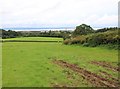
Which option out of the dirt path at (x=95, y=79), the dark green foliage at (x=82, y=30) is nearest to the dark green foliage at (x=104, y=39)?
the dark green foliage at (x=82, y=30)

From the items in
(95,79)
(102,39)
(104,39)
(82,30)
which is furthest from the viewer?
(82,30)

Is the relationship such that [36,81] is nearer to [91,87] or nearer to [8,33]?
[91,87]

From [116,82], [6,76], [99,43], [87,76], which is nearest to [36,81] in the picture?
[6,76]

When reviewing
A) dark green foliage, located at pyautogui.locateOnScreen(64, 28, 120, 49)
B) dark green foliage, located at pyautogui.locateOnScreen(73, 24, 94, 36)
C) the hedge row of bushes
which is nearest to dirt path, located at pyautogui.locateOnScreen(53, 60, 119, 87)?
dark green foliage, located at pyautogui.locateOnScreen(64, 28, 120, 49)

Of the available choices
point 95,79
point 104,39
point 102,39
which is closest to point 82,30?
point 102,39

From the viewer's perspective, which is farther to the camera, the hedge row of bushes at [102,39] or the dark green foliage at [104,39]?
the hedge row of bushes at [102,39]

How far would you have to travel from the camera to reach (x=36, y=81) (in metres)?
7.80

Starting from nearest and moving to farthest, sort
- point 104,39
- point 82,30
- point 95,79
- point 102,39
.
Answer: point 95,79 < point 104,39 < point 102,39 < point 82,30

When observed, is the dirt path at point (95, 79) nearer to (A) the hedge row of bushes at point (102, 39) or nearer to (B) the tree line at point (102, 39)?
(B) the tree line at point (102, 39)

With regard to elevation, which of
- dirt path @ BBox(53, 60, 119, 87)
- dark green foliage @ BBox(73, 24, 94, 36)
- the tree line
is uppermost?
dark green foliage @ BBox(73, 24, 94, 36)

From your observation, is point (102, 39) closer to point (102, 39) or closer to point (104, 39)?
point (102, 39)

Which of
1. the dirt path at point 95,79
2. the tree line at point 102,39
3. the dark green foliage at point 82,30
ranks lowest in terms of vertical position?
the dirt path at point 95,79

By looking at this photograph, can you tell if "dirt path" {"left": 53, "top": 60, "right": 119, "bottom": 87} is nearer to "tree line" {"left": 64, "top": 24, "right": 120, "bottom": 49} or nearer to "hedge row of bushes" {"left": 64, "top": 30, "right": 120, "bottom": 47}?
"tree line" {"left": 64, "top": 24, "right": 120, "bottom": 49}

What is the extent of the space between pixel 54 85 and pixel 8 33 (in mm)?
32379
